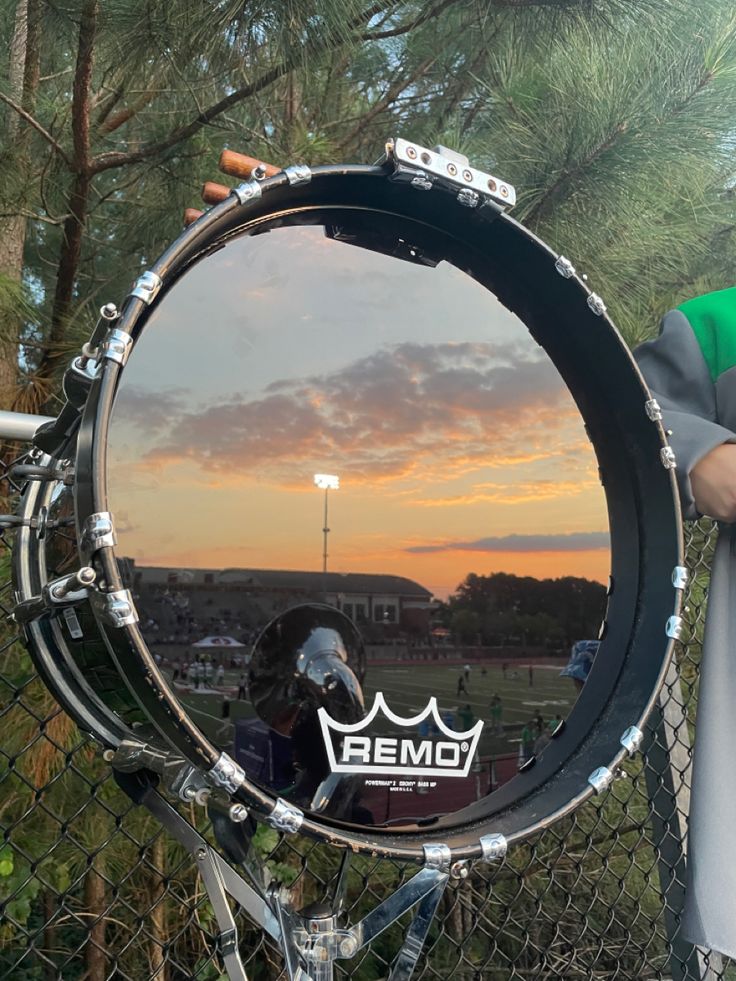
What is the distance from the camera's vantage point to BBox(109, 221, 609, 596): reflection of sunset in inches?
32.8

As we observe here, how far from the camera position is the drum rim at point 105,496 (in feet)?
2.38

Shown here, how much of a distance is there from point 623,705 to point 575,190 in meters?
1.72

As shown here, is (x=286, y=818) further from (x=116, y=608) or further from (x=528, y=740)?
(x=528, y=740)

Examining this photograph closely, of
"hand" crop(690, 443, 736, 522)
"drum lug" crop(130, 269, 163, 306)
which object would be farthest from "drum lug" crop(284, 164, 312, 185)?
"hand" crop(690, 443, 736, 522)

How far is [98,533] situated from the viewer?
72cm

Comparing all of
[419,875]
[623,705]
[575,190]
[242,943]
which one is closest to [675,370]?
[623,705]

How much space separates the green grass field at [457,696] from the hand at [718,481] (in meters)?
0.32

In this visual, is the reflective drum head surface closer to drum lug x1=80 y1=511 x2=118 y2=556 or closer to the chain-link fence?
drum lug x1=80 y1=511 x2=118 y2=556

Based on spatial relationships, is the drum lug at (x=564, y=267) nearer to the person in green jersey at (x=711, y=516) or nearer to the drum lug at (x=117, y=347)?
the person in green jersey at (x=711, y=516)

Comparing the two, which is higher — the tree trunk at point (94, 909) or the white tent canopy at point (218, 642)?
the white tent canopy at point (218, 642)

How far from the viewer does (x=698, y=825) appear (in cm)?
116

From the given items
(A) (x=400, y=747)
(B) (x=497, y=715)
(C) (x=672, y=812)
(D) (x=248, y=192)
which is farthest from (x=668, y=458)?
(C) (x=672, y=812)

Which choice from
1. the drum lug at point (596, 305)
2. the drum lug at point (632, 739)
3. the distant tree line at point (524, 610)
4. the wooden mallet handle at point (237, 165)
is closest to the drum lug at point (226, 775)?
the distant tree line at point (524, 610)

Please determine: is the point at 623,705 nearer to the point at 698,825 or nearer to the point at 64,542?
the point at 698,825
